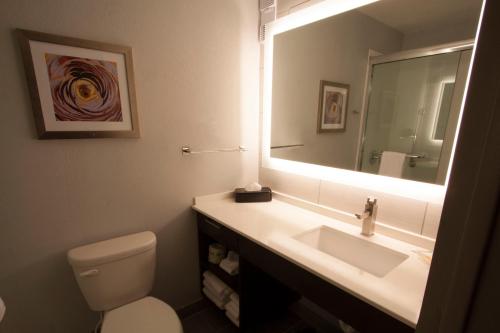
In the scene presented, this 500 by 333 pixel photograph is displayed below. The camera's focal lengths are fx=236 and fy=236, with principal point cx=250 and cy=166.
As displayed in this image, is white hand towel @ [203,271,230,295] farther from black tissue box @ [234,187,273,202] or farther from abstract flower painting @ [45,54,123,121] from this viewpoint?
abstract flower painting @ [45,54,123,121]

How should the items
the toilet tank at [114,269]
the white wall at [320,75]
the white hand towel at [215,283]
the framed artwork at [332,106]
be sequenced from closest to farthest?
1. the toilet tank at [114,269]
2. the white wall at [320,75]
3. the framed artwork at [332,106]
4. the white hand towel at [215,283]

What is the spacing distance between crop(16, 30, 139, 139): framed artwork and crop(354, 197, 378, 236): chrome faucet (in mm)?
1301

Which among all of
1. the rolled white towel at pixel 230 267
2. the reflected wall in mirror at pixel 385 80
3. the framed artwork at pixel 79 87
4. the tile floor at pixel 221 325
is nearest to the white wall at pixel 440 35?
the reflected wall in mirror at pixel 385 80

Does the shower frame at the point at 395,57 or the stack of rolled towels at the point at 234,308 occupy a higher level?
the shower frame at the point at 395,57

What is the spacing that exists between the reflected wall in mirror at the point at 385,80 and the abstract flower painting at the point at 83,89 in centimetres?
109

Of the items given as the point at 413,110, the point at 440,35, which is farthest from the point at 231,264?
the point at 440,35

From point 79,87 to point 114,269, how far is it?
36.8 inches

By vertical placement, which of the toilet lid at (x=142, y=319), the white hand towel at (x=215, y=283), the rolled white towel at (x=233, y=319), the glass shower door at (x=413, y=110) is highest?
the glass shower door at (x=413, y=110)

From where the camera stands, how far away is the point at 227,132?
5.62 ft

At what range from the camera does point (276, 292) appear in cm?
162

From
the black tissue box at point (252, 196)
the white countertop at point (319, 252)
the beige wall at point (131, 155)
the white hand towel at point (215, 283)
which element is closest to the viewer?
the white countertop at point (319, 252)

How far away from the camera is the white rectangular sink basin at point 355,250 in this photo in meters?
1.13

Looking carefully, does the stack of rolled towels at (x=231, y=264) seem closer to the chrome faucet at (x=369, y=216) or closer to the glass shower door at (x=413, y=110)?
the chrome faucet at (x=369, y=216)

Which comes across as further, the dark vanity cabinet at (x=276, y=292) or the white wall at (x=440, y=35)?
the white wall at (x=440, y=35)
